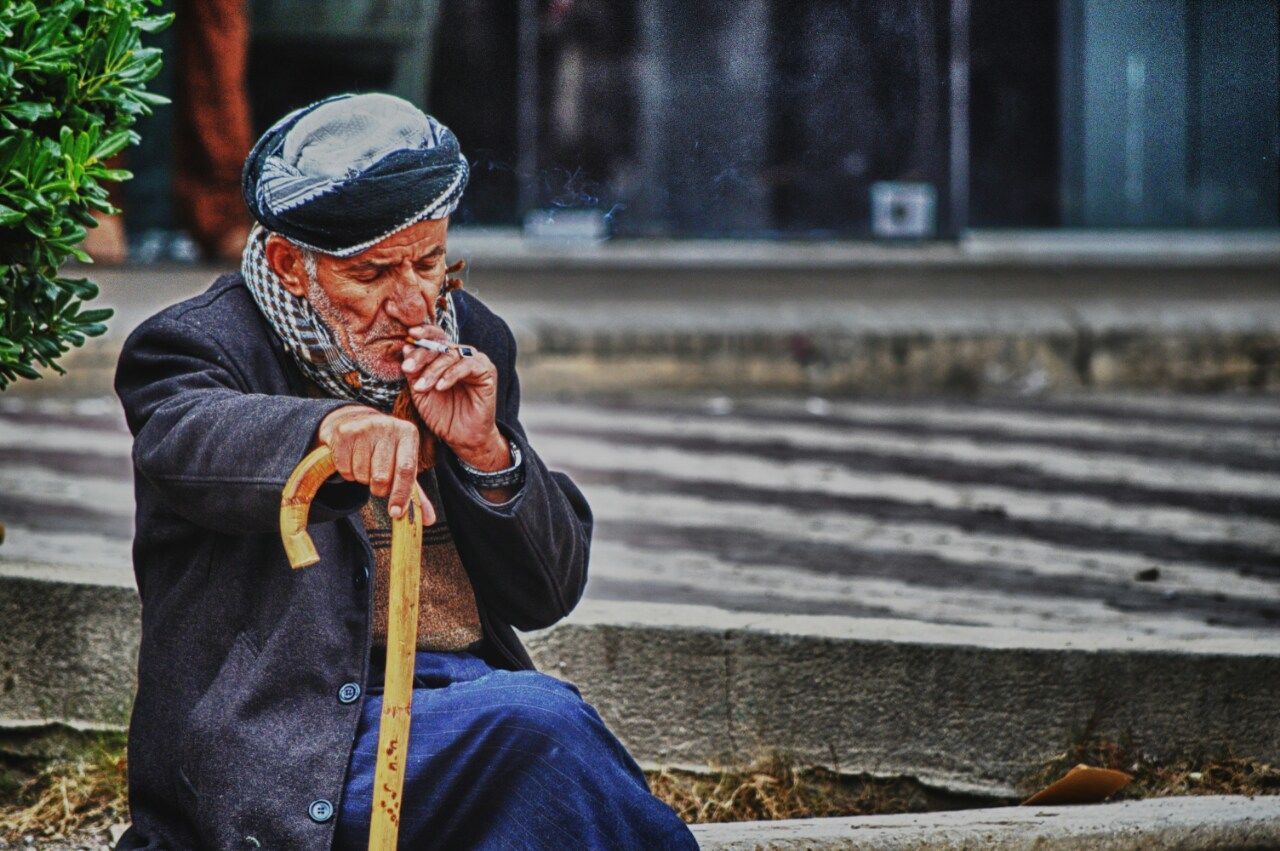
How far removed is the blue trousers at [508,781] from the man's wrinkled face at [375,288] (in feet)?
1.49

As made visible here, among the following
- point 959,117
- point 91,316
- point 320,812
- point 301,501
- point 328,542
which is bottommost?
point 320,812

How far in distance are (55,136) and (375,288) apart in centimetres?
87

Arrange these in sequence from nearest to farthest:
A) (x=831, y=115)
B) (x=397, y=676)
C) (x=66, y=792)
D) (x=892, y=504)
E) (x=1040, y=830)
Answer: (x=397, y=676) < (x=1040, y=830) < (x=66, y=792) < (x=892, y=504) < (x=831, y=115)

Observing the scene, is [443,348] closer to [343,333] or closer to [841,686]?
[343,333]

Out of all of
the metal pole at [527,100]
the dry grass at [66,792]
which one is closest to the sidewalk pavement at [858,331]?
the metal pole at [527,100]

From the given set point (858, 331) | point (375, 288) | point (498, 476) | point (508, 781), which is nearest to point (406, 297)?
point (375, 288)

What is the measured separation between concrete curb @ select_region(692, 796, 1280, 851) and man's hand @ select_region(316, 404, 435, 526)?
0.97 metres

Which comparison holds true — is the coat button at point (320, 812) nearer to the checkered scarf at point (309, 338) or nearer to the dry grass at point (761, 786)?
the checkered scarf at point (309, 338)

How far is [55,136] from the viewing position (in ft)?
9.25

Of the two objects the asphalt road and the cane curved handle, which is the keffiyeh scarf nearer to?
the cane curved handle

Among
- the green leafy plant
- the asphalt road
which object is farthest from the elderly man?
the asphalt road

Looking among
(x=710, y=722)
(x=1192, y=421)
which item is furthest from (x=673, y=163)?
(x=710, y=722)

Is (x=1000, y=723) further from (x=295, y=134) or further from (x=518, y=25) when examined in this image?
(x=518, y=25)

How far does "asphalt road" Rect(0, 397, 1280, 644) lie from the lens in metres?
4.04
